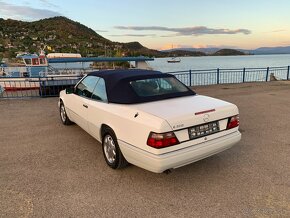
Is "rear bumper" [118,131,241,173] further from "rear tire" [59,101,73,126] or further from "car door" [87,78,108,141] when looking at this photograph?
"rear tire" [59,101,73,126]

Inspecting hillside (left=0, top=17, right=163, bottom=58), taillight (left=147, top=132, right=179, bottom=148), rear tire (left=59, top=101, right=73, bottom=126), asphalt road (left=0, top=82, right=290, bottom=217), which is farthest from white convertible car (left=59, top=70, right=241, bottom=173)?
hillside (left=0, top=17, right=163, bottom=58)

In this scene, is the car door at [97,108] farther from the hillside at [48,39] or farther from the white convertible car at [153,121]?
the hillside at [48,39]

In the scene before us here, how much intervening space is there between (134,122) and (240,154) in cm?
239

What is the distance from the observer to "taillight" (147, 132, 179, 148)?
3010 mm

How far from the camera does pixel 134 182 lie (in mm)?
3570

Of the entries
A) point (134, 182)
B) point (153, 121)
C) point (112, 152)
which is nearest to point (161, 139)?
point (153, 121)

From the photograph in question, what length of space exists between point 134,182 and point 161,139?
98 centimetres

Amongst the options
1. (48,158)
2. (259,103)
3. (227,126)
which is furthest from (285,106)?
(48,158)

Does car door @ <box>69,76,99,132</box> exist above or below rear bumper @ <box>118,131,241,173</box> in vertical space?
above

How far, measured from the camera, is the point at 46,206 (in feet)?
9.95

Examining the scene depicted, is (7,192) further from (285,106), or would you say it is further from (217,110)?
(285,106)

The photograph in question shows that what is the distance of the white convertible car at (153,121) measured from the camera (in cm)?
307

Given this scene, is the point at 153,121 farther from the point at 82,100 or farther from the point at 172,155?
the point at 82,100

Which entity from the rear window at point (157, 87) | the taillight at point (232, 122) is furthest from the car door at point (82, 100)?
the taillight at point (232, 122)
